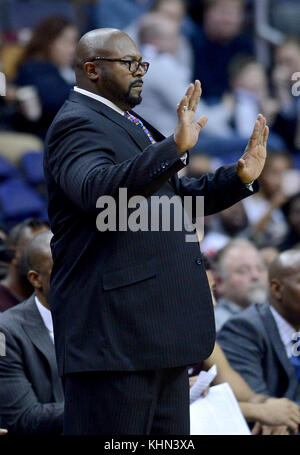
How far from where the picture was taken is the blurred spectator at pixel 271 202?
271 inches

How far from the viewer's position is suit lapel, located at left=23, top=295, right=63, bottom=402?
3418mm

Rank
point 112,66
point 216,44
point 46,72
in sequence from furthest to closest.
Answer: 1. point 216,44
2. point 46,72
3. point 112,66

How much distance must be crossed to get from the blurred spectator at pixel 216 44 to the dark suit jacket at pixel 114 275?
220 inches

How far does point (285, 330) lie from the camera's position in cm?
416

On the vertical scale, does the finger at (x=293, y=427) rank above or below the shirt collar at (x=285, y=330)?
below

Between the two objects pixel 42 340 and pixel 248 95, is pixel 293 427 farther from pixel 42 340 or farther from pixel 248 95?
pixel 248 95

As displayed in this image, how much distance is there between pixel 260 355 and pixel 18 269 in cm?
111

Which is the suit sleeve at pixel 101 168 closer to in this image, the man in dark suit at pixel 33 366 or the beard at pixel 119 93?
the beard at pixel 119 93

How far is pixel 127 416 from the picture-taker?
2492mm

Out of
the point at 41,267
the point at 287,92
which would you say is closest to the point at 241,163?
the point at 41,267

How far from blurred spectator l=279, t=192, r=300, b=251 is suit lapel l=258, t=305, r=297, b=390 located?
2.19 meters

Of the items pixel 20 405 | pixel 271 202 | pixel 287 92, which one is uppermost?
pixel 287 92

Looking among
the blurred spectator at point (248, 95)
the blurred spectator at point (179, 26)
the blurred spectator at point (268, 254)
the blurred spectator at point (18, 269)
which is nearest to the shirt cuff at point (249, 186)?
the blurred spectator at point (18, 269)
